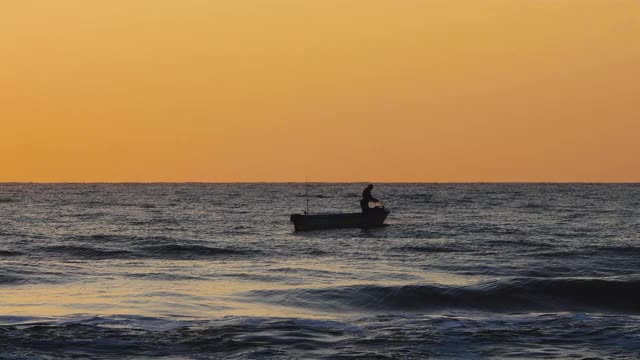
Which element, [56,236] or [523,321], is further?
[56,236]

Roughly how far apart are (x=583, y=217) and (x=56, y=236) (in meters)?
32.3

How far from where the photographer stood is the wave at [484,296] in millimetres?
19672

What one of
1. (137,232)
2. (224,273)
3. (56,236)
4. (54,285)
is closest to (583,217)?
(137,232)

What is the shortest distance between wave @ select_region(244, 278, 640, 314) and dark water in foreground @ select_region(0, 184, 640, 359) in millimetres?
42

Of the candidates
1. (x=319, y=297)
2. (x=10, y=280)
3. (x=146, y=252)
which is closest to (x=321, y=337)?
(x=319, y=297)

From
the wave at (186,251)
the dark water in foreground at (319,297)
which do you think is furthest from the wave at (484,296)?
the wave at (186,251)

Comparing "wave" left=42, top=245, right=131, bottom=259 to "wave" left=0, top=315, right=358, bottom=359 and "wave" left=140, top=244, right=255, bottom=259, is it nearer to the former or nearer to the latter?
"wave" left=140, top=244, right=255, bottom=259

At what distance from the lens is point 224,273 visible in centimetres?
2544

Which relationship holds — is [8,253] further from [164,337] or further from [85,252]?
[164,337]

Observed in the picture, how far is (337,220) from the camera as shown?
45.5 m

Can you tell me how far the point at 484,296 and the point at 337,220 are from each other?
25.1 m

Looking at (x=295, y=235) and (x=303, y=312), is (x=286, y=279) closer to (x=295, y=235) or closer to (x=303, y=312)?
(x=303, y=312)

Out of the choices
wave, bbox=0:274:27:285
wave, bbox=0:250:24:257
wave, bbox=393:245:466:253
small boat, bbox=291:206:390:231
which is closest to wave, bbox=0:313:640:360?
wave, bbox=0:274:27:285

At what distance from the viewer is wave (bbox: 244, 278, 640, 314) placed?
19.7 metres
